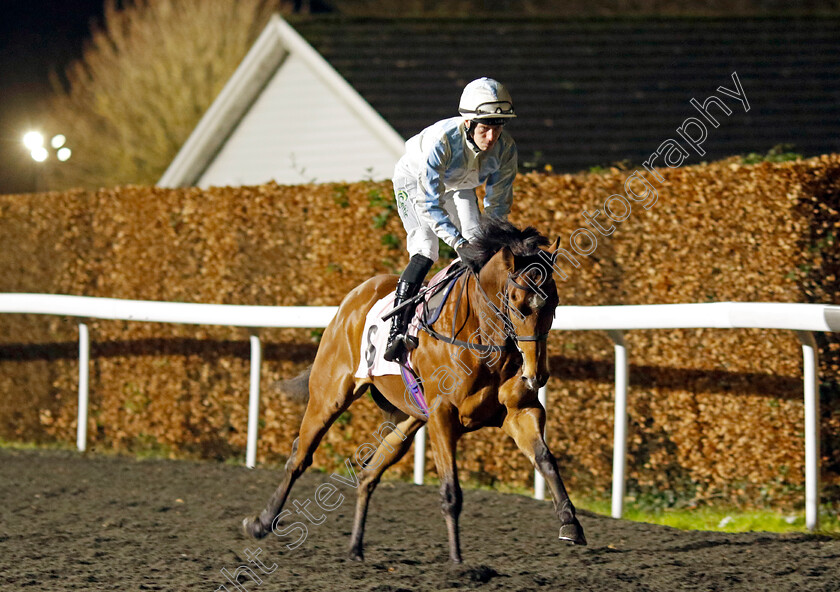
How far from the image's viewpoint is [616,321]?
5676mm

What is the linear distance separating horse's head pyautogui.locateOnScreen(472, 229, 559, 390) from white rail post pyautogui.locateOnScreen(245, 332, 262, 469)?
320 cm

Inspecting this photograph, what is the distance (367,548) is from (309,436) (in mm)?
670

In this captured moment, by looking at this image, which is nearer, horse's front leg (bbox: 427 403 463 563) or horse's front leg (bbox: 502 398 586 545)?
horse's front leg (bbox: 502 398 586 545)

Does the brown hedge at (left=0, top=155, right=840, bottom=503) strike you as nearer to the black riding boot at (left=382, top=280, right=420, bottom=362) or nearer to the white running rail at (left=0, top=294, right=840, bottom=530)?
the white running rail at (left=0, top=294, right=840, bottom=530)

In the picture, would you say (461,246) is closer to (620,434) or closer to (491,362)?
(491,362)

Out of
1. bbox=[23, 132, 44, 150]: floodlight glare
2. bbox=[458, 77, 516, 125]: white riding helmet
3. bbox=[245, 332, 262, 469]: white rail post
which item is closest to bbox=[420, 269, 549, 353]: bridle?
bbox=[458, 77, 516, 125]: white riding helmet

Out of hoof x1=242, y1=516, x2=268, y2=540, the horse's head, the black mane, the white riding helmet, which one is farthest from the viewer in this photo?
hoof x1=242, y1=516, x2=268, y2=540

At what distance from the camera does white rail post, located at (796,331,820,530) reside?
4980 mm

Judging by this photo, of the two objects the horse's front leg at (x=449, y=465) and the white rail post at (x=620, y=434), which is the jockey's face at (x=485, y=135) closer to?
the horse's front leg at (x=449, y=465)

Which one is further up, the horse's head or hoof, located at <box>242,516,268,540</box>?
the horse's head

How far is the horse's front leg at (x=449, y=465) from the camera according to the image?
439 cm

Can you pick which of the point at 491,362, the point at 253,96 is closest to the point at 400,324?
the point at 491,362

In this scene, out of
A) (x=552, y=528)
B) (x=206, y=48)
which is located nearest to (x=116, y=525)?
(x=552, y=528)

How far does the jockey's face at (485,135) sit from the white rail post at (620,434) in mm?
1631
